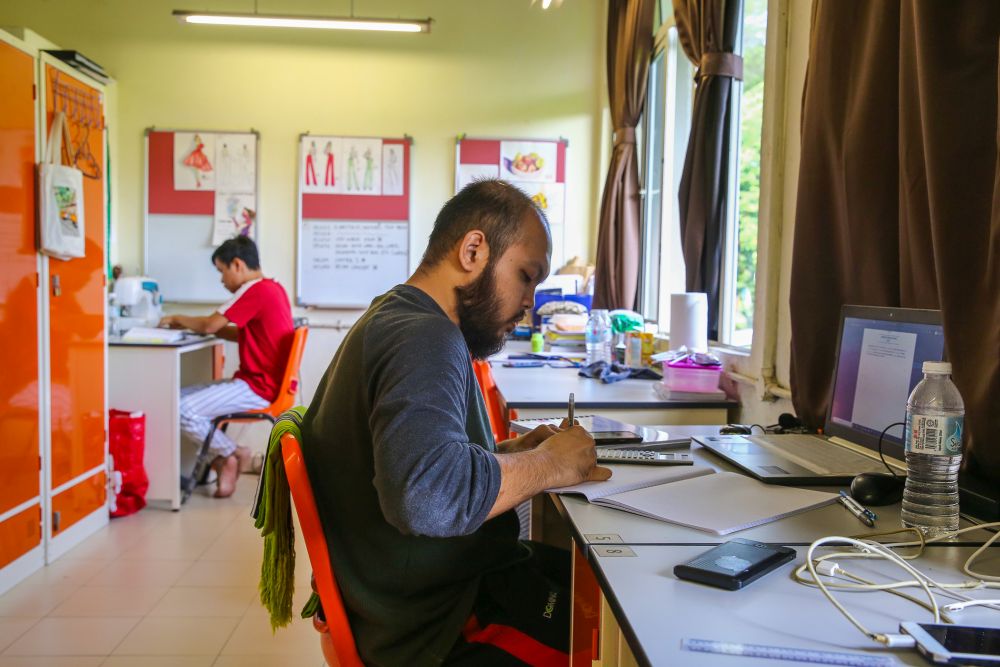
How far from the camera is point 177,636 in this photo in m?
2.47

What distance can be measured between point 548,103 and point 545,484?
4487 mm

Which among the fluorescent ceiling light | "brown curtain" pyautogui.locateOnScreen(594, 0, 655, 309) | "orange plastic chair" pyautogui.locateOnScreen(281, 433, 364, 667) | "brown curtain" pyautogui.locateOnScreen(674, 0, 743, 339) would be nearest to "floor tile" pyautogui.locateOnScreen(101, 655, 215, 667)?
"orange plastic chair" pyautogui.locateOnScreen(281, 433, 364, 667)

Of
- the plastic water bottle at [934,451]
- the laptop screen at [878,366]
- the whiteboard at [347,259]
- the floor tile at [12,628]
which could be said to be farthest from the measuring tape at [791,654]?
the whiteboard at [347,259]

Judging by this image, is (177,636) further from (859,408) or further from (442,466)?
(859,408)

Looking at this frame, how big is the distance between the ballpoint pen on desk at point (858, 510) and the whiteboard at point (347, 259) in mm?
4240

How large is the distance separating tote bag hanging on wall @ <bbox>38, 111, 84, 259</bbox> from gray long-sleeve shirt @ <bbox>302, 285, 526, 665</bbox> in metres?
2.21

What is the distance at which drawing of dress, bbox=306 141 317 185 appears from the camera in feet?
17.1

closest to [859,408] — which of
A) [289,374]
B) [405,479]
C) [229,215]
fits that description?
[405,479]

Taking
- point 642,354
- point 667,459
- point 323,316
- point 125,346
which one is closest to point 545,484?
point 667,459

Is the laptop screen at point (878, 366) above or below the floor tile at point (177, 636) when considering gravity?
above

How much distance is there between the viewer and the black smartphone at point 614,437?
5.67 ft

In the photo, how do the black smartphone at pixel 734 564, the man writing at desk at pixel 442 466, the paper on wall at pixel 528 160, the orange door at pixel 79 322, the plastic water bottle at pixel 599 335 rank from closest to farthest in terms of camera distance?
the black smartphone at pixel 734 564 → the man writing at desk at pixel 442 466 → the orange door at pixel 79 322 → the plastic water bottle at pixel 599 335 → the paper on wall at pixel 528 160

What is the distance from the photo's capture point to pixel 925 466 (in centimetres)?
115

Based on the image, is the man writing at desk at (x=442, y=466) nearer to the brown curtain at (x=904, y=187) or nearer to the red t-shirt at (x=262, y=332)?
the brown curtain at (x=904, y=187)
